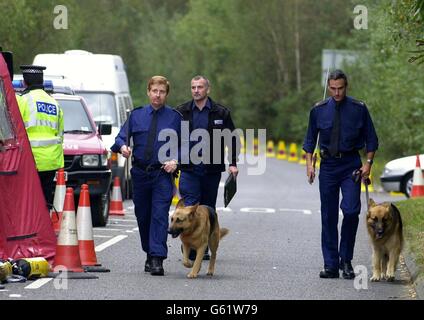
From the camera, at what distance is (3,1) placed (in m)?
35.2

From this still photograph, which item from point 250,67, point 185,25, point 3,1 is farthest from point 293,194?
point 185,25

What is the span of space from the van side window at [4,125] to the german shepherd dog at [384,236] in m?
3.57

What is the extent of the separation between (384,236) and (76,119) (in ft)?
28.8

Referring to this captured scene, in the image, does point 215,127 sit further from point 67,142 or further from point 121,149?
point 67,142

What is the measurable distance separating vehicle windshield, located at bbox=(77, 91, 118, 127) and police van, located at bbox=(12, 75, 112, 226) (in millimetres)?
5882

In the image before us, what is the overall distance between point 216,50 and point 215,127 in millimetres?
76753

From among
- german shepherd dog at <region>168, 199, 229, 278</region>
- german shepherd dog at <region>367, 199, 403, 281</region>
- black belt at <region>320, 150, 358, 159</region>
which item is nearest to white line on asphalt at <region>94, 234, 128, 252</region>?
german shepherd dog at <region>168, 199, 229, 278</region>

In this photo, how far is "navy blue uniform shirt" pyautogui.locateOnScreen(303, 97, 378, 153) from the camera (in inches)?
542

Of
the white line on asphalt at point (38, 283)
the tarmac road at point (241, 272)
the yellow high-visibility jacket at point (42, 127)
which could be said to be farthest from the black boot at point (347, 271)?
the yellow high-visibility jacket at point (42, 127)

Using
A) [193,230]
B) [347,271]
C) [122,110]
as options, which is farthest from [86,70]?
[347,271]

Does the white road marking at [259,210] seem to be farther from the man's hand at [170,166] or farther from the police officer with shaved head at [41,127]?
the man's hand at [170,166]

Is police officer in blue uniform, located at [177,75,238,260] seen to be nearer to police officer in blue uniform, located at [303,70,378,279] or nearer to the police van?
A: police officer in blue uniform, located at [303,70,378,279]

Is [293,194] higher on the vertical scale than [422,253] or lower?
lower

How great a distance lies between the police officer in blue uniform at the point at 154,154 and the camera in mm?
13820
